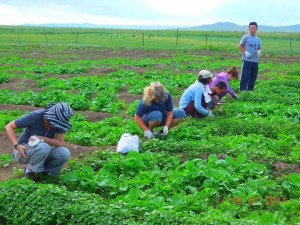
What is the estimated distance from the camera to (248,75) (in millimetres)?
12664

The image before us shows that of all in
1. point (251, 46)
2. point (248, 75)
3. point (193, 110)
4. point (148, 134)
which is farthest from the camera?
point (248, 75)

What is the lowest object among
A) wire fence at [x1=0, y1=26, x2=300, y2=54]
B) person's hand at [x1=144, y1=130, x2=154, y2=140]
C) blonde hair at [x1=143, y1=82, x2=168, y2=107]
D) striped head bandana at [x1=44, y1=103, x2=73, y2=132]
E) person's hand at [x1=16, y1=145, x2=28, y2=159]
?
wire fence at [x1=0, y1=26, x2=300, y2=54]

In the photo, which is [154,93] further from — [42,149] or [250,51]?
[250,51]

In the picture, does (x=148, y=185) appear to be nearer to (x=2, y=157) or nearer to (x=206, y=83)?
(x=2, y=157)

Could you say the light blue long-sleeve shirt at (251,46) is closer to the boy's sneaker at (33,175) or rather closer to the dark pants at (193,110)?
the dark pants at (193,110)

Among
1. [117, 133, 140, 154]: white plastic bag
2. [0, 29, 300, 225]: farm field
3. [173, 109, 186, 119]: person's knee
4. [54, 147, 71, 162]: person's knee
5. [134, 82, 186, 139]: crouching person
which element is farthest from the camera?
[173, 109, 186, 119]: person's knee

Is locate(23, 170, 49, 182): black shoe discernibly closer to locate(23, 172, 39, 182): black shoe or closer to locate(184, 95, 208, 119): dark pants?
locate(23, 172, 39, 182): black shoe

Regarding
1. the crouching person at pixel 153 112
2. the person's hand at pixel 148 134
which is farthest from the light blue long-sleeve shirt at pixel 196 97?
the person's hand at pixel 148 134

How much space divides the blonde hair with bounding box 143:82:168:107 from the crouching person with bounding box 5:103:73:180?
2204 millimetres

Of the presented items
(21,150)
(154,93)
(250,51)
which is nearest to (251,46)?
(250,51)

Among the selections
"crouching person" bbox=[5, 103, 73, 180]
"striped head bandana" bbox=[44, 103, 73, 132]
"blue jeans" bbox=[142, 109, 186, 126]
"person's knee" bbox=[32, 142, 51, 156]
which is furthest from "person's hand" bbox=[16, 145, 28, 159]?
"blue jeans" bbox=[142, 109, 186, 126]

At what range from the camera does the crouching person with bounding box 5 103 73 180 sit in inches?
220

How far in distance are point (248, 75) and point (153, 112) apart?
5502 mm

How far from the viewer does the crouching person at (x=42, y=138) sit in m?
5.58
